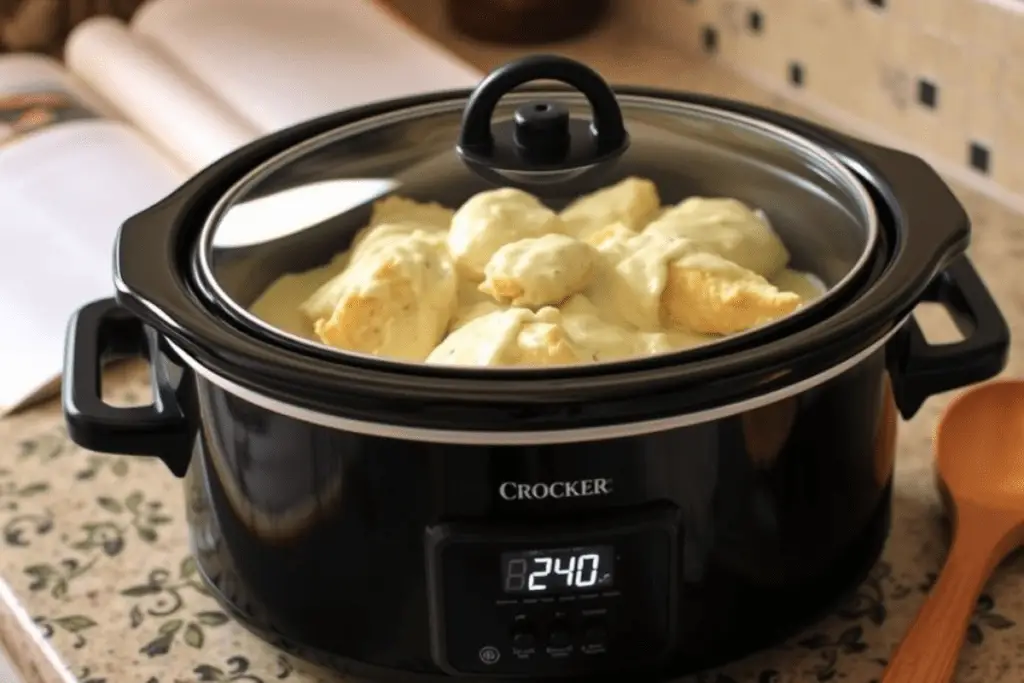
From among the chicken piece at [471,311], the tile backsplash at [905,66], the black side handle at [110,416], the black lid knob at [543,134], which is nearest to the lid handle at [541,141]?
the black lid knob at [543,134]

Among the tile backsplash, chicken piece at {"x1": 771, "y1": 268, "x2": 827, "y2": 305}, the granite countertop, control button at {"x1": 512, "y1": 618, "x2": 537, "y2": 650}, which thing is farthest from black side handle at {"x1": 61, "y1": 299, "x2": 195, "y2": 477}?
the tile backsplash

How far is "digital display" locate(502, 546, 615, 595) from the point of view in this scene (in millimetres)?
700

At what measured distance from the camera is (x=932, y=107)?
50.6 inches

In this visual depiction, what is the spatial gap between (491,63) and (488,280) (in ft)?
2.86

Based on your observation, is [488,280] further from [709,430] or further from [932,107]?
[932,107]

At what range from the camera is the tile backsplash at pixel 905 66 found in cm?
120

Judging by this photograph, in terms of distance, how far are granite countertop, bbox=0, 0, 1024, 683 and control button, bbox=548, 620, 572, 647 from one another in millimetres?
112

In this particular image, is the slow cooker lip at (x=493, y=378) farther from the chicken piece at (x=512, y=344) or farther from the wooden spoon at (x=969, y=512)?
the wooden spoon at (x=969, y=512)

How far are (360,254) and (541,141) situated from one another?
0.12 m

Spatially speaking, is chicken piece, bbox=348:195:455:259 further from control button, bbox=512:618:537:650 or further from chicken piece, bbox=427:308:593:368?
control button, bbox=512:618:537:650

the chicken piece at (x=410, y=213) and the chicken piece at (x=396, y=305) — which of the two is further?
the chicken piece at (x=410, y=213)

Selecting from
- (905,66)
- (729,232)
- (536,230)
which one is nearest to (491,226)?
(536,230)

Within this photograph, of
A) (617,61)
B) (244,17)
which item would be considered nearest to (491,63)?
(617,61)

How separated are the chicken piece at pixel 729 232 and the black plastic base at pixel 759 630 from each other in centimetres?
15
